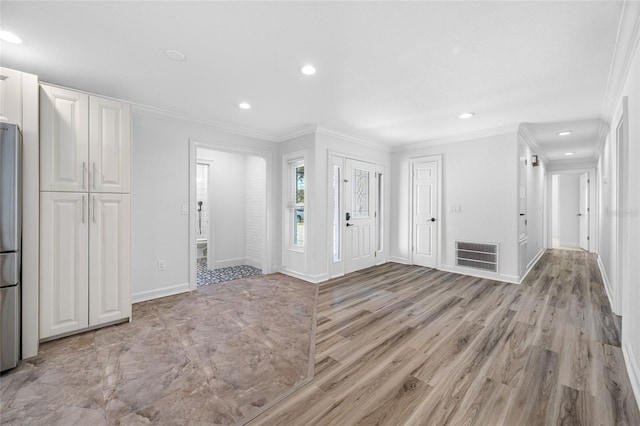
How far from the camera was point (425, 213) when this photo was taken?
532cm

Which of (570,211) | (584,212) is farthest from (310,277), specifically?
(570,211)

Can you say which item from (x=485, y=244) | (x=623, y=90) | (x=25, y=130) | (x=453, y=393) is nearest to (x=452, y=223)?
(x=485, y=244)

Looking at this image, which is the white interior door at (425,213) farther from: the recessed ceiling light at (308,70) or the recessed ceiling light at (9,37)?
the recessed ceiling light at (9,37)

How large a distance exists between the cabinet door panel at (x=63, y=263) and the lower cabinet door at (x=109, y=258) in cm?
6

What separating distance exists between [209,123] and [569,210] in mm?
10291

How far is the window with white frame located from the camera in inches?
185

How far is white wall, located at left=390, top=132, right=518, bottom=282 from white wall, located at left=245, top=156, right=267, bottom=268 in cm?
301

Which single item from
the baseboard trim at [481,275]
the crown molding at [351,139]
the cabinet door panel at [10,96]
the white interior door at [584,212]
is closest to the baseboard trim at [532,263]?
the baseboard trim at [481,275]

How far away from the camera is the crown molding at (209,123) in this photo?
3.43 m

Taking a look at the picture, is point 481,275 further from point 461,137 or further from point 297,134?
point 297,134

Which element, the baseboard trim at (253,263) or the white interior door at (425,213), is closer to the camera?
the white interior door at (425,213)

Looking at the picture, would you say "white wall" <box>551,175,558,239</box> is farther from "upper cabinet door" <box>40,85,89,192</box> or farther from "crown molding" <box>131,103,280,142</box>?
"upper cabinet door" <box>40,85,89,192</box>

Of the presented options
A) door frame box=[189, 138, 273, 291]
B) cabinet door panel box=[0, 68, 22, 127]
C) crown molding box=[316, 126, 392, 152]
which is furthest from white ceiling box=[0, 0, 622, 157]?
crown molding box=[316, 126, 392, 152]

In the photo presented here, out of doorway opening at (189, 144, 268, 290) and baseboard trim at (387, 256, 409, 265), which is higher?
doorway opening at (189, 144, 268, 290)
